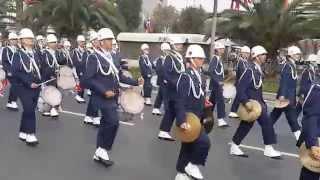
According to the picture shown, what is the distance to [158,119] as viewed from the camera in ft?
42.4

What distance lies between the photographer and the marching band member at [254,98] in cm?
876

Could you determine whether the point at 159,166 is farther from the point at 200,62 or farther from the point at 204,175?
the point at 200,62

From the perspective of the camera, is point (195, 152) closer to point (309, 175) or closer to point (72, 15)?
point (309, 175)

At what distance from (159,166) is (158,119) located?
4793mm

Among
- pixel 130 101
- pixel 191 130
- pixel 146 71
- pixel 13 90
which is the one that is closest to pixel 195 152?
pixel 191 130

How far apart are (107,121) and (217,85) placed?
4827mm

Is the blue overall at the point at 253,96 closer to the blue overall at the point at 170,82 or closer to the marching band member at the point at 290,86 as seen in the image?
the marching band member at the point at 290,86

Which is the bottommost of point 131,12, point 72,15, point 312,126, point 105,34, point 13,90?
point 13,90

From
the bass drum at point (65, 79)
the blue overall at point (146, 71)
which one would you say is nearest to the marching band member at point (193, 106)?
the bass drum at point (65, 79)

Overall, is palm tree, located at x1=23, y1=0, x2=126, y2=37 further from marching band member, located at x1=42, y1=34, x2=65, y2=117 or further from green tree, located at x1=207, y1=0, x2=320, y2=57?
marching band member, located at x1=42, y1=34, x2=65, y2=117

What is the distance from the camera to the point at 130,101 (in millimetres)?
8469

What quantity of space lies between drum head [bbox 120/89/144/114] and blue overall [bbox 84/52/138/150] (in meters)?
0.29

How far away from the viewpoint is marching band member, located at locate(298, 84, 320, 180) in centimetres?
523

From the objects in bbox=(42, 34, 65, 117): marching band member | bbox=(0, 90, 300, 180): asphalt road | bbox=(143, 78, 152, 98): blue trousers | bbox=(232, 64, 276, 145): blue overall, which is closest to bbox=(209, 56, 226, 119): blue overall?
bbox=(0, 90, 300, 180): asphalt road
